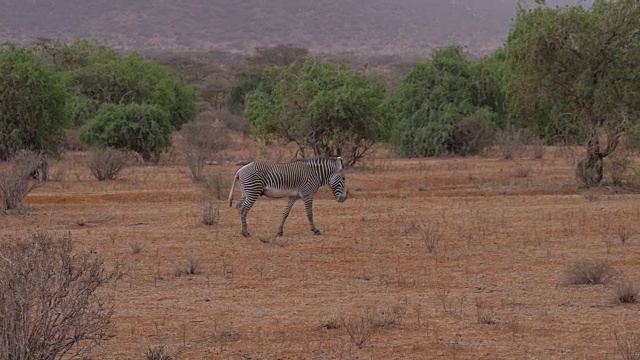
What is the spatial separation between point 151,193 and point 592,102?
11.1 m

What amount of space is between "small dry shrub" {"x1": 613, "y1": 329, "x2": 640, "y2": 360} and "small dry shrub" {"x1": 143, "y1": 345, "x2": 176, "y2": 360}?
390 centimetres

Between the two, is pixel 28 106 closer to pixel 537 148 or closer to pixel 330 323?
pixel 537 148

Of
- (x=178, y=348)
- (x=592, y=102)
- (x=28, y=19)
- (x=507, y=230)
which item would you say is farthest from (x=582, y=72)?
(x=28, y=19)

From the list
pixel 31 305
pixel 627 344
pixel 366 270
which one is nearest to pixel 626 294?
pixel 627 344

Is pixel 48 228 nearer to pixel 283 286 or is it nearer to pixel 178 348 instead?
pixel 283 286

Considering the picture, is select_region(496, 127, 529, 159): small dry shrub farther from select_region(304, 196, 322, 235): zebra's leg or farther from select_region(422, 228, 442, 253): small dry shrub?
select_region(304, 196, 322, 235): zebra's leg

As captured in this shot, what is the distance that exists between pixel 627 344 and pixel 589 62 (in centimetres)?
1577

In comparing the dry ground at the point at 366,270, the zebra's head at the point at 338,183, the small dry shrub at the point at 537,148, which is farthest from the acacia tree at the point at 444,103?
the zebra's head at the point at 338,183

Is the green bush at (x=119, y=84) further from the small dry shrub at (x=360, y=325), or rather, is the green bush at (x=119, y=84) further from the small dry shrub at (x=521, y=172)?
the small dry shrub at (x=360, y=325)

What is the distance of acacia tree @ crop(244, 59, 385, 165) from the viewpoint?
102 feet

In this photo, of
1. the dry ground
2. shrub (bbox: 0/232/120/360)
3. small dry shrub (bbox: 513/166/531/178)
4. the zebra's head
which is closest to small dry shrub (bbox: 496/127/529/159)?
small dry shrub (bbox: 513/166/531/178)

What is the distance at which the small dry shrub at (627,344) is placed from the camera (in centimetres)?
793

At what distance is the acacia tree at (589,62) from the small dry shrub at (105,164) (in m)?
11.6

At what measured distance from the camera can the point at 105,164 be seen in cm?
2728
